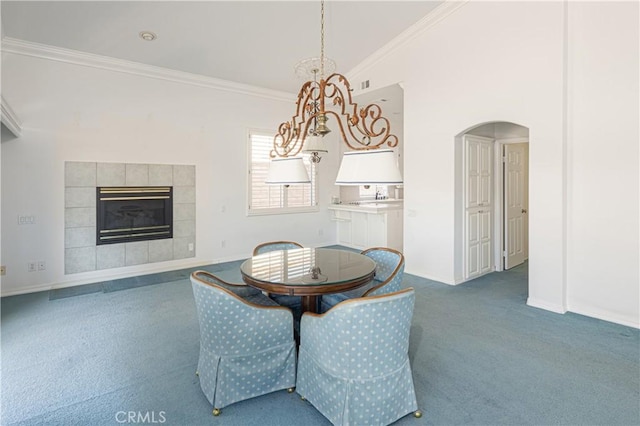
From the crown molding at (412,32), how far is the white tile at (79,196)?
4816 mm

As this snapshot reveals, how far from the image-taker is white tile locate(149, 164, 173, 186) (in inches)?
208

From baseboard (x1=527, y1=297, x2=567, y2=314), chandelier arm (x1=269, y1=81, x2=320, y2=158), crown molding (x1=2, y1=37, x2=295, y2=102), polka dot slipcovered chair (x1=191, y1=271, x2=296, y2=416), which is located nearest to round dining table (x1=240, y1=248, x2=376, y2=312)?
polka dot slipcovered chair (x1=191, y1=271, x2=296, y2=416)

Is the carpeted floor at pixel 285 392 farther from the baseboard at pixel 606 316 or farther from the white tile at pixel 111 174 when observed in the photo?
the white tile at pixel 111 174

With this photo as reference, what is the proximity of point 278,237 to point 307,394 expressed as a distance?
4788 millimetres

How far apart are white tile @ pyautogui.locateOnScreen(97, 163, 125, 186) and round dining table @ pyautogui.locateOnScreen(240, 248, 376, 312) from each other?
3240 mm

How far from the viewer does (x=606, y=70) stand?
340cm

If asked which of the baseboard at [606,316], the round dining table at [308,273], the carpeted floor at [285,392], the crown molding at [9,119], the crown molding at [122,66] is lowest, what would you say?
the carpeted floor at [285,392]

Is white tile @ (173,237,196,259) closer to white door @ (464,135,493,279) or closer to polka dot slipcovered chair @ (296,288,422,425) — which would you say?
polka dot slipcovered chair @ (296,288,422,425)

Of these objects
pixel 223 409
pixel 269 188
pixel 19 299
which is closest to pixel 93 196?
pixel 19 299

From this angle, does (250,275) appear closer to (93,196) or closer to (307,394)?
(307,394)

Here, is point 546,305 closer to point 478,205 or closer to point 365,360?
point 478,205

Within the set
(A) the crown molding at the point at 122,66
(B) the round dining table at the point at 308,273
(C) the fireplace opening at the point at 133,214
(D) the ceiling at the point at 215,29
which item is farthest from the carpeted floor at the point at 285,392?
(D) the ceiling at the point at 215,29

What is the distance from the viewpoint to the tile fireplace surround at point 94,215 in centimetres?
470
